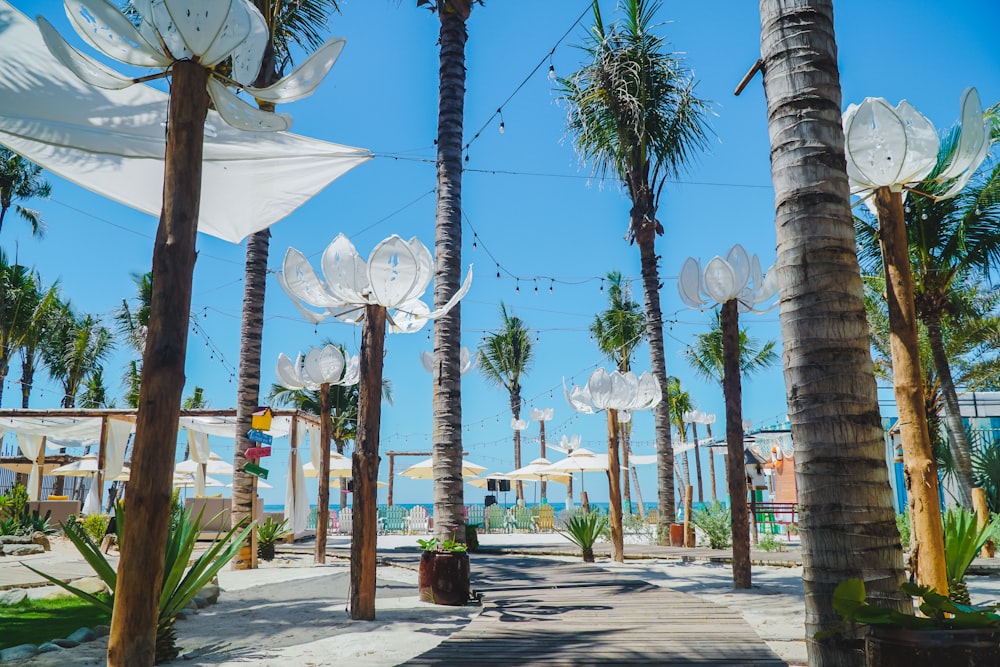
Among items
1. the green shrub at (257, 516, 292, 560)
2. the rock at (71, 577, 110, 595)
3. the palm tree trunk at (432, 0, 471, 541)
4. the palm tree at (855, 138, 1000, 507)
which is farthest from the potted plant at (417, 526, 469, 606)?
the palm tree at (855, 138, 1000, 507)

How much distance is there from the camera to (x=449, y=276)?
361 inches

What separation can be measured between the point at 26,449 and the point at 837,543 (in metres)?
22.8

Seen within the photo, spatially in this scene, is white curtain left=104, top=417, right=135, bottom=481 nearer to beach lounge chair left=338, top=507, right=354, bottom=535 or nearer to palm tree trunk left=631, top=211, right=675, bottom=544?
beach lounge chair left=338, top=507, right=354, bottom=535

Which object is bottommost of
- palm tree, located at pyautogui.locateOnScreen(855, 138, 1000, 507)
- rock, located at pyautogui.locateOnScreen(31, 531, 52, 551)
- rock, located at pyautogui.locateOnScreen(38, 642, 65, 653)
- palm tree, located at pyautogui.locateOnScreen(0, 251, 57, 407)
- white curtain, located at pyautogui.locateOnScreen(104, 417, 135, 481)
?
rock, located at pyautogui.locateOnScreen(38, 642, 65, 653)

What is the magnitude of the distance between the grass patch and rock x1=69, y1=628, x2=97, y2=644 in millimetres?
194

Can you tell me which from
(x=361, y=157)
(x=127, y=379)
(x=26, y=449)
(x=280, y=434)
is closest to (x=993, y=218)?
(x=361, y=157)

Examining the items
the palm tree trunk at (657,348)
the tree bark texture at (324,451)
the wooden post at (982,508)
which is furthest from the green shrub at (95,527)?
the wooden post at (982,508)

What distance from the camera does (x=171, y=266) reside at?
3.56m

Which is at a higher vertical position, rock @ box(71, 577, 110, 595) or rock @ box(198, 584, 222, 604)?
rock @ box(71, 577, 110, 595)

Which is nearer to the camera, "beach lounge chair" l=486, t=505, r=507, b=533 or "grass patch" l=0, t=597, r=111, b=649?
"grass patch" l=0, t=597, r=111, b=649

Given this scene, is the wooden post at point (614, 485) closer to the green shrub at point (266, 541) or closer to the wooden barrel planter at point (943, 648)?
the green shrub at point (266, 541)

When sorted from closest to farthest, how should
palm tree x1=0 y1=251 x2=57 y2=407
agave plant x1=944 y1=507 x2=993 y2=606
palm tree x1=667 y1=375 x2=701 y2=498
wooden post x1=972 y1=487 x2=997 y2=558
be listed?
agave plant x1=944 y1=507 x2=993 y2=606 < wooden post x1=972 y1=487 x2=997 y2=558 < palm tree x1=0 y1=251 x2=57 y2=407 < palm tree x1=667 y1=375 x2=701 y2=498

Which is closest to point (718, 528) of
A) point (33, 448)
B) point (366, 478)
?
point (366, 478)

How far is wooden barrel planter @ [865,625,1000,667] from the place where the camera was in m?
2.08
